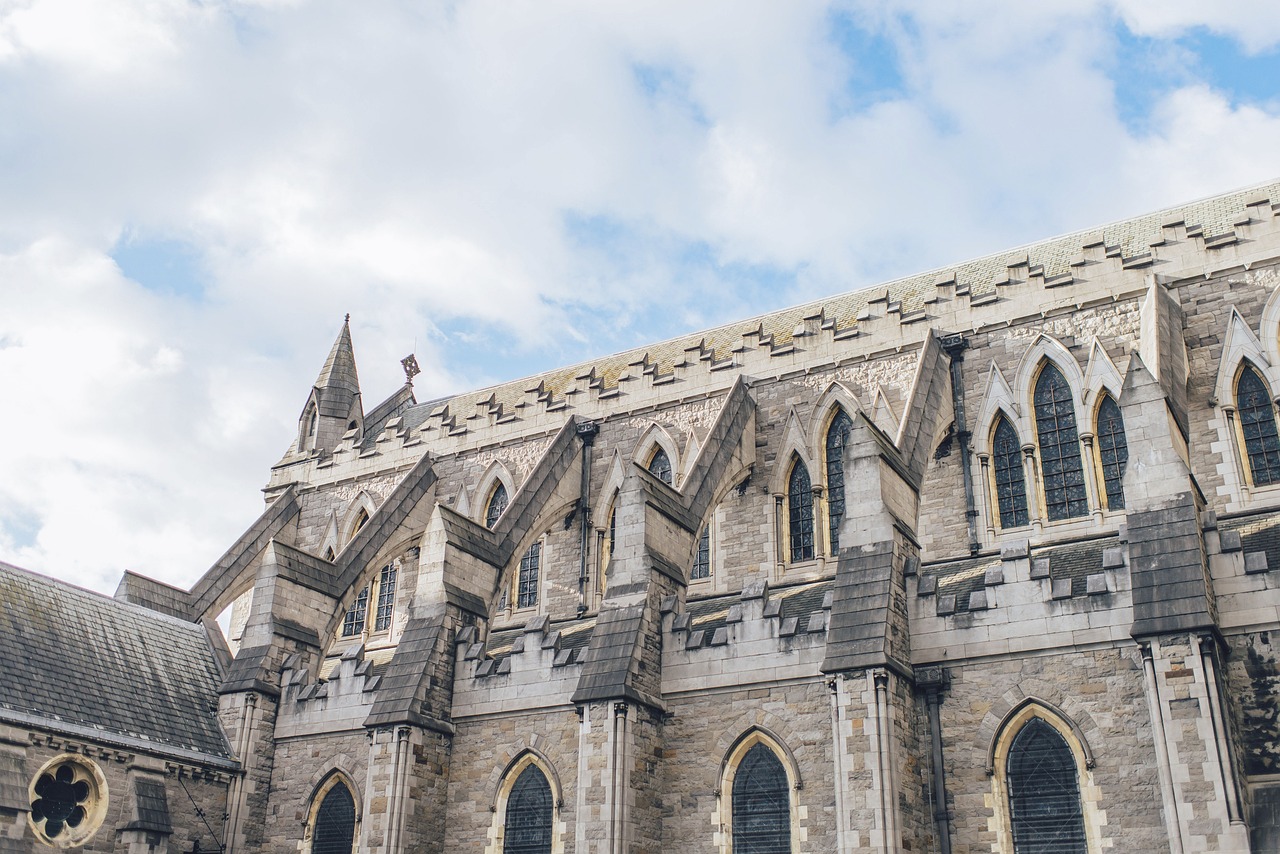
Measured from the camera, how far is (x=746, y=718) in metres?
17.1

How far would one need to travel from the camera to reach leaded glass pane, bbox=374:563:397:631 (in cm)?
2675

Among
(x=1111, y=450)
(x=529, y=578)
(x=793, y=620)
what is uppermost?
(x=1111, y=450)

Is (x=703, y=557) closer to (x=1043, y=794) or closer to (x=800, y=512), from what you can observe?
(x=800, y=512)

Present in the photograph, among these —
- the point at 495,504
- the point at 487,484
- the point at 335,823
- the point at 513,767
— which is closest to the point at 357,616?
the point at 495,504

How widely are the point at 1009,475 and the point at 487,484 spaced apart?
38.1 ft

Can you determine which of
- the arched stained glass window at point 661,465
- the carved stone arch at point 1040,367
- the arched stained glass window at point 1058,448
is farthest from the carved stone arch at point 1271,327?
the arched stained glass window at point 661,465

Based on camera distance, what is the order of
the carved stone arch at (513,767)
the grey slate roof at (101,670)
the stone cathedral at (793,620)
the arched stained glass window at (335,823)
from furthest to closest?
the arched stained glass window at (335,823) < the grey slate roof at (101,670) < the carved stone arch at (513,767) < the stone cathedral at (793,620)

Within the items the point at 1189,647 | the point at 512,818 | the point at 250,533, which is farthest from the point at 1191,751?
the point at 250,533

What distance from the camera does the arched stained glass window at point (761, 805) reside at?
53.8 feet

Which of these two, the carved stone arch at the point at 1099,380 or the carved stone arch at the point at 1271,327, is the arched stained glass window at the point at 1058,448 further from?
the carved stone arch at the point at 1271,327

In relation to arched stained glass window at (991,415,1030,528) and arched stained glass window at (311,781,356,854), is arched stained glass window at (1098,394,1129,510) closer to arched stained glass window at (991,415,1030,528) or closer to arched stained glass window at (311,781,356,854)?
arched stained glass window at (991,415,1030,528)

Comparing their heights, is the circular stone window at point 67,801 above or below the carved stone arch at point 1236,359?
below

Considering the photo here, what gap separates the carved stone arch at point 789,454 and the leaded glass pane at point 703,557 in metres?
1.62

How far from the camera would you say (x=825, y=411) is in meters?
22.8
